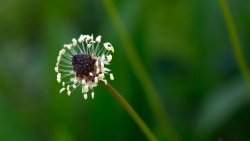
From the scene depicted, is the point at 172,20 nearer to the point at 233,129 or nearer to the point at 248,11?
the point at 248,11

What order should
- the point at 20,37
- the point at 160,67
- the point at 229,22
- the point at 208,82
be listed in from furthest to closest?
the point at 20,37, the point at 160,67, the point at 208,82, the point at 229,22

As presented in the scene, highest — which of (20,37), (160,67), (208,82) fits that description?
(20,37)

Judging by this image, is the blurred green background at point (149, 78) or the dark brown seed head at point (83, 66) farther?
the blurred green background at point (149, 78)

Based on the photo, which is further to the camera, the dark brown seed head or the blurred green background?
the blurred green background

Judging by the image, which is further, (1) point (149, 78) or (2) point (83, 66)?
(1) point (149, 78)

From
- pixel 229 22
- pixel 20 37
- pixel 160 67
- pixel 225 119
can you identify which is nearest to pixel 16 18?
pixel 20 37

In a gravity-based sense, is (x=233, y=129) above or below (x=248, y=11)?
below

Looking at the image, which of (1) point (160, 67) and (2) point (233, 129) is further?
(1) point (160, 67)

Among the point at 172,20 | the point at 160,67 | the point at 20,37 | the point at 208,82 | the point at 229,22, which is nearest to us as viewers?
the point at 229,22
